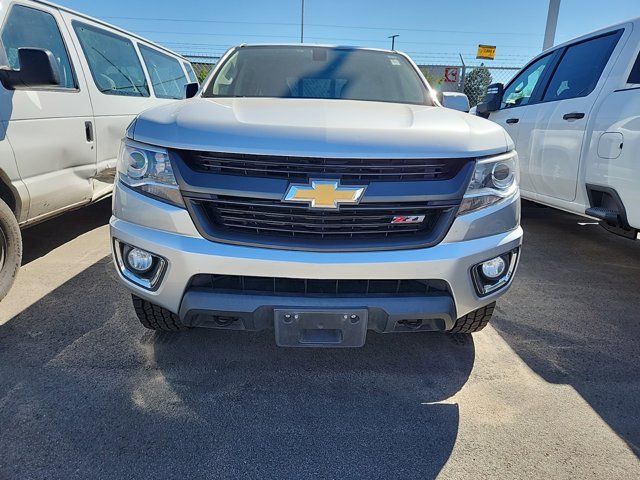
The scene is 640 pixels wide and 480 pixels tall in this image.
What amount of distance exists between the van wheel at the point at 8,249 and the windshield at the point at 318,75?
1.53 meters

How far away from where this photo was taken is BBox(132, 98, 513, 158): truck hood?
1.91 m

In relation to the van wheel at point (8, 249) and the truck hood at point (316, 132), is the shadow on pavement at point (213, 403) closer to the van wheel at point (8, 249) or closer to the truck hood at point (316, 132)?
the van wheel at point (8, 249)

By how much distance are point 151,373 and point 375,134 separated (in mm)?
1666

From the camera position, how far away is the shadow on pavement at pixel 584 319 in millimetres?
2342

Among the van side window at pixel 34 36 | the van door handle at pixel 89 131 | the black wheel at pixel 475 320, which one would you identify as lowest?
A: the black wheel at pixel 475 320

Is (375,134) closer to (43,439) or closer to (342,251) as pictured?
(342,251)

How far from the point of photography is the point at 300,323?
6.40ft

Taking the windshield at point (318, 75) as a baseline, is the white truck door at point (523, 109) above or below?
below

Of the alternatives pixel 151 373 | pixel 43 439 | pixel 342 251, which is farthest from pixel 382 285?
pixel 43 439

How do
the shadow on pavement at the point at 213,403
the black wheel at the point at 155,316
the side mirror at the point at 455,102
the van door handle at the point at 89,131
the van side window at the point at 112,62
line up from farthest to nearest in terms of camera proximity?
the van side window at the point at 112,62 → the van door handle at the point at 89,131 → the side mirror at the point at 455,102 → the black wheel at the point at 155,316 → the shadow on pavement at the point at 213,403

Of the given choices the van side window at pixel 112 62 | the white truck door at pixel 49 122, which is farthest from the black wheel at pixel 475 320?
the van side window at pixel 112 62

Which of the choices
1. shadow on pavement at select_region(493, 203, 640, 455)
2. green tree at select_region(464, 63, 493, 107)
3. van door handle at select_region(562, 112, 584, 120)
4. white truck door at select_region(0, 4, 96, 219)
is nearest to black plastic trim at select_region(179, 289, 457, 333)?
shadow on pavement at select_region(493, 203, 640, 455)

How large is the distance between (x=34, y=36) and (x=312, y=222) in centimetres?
296

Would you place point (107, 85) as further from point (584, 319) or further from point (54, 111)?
point (584, 319)
